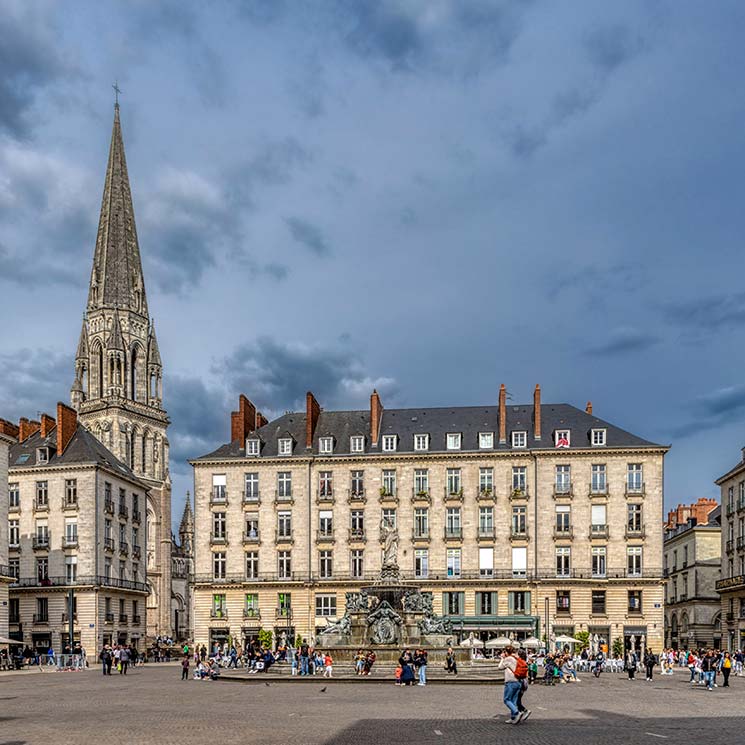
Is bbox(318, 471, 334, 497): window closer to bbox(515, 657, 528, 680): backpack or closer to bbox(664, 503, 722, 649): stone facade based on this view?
bbox(664, 503, 722, 649): stone facade

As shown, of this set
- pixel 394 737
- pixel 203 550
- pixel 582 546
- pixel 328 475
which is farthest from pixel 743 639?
pixel 394 737

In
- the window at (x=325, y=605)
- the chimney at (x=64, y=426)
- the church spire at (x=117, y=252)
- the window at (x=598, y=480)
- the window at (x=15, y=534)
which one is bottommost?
the window at (x=325, y=605)

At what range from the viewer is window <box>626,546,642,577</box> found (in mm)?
75438

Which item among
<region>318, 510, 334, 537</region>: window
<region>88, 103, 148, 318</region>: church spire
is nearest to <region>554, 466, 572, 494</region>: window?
<region>318, 510, 334, 537</region>: window

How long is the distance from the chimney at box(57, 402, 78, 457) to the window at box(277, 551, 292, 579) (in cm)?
1850

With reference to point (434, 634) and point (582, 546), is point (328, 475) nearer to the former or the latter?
point (582, 546)

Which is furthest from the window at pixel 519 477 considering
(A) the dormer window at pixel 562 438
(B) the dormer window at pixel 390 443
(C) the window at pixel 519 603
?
(B) the dormer window at pixel 390 443

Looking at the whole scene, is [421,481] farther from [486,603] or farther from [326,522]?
[486,603]

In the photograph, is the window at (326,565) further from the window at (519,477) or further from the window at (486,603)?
the window at (519,477)

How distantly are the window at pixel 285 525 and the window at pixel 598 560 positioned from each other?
21.3 m

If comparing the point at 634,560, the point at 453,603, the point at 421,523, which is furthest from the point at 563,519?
the point at 421,523

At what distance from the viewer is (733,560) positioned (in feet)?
247

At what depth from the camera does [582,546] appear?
7606cm

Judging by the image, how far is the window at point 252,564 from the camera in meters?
79.1
